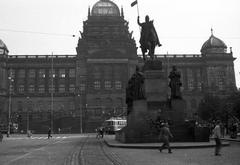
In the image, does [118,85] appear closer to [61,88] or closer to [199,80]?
[61,88]

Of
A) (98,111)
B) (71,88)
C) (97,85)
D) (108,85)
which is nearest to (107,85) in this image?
(108,85)

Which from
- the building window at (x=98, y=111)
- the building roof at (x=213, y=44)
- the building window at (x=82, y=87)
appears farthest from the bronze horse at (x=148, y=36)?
the building roof at (x=213, y=44)

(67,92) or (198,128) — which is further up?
(67,92)

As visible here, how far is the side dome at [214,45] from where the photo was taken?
115 m

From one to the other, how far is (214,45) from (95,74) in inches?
1468

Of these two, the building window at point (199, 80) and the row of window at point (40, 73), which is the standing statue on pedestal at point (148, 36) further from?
the building window at point (199, 80)

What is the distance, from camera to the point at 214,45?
114938mm

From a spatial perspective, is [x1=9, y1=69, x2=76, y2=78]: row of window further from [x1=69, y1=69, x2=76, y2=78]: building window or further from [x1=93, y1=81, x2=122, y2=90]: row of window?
[x1=93, y1=81, x2=122, y2=90]: row of window

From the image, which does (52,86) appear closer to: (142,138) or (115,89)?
(115,89)

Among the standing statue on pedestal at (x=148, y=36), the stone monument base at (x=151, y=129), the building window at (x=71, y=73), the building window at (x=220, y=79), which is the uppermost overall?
the building window at (x=71, y=73)

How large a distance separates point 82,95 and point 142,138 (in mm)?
78431

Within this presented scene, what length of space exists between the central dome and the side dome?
28.4m

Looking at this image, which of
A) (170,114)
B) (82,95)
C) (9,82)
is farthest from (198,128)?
(9,82)

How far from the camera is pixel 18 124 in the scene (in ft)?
284
